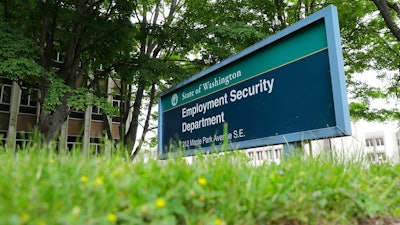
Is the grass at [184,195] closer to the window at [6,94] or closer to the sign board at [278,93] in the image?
the sign board at [278,93]

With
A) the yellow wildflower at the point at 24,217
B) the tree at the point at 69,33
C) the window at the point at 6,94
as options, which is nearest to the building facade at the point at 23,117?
the window at the point at 6,94

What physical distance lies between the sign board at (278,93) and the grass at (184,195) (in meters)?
0.87

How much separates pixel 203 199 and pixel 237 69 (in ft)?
10.2

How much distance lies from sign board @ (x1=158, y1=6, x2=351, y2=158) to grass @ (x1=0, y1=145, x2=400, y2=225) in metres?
0.87

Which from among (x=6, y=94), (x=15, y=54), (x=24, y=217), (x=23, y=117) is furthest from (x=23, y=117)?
(x=24, y=217)

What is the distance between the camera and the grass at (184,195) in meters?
1.37

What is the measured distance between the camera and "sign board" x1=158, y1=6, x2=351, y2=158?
10.8 ft

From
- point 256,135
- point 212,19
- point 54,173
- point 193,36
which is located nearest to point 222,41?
point 193,36

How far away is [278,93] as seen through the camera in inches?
151

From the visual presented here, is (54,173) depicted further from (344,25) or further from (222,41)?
(344,25)

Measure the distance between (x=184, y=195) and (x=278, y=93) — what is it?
244 cm

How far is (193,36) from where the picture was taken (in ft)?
33.1

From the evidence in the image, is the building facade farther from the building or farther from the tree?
the tree

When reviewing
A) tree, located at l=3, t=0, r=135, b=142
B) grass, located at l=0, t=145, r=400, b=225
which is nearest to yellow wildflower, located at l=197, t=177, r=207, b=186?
grass, located at l=0, t=145, r=400, b=225
